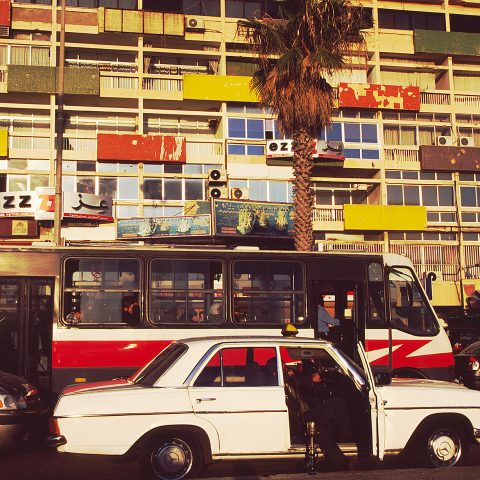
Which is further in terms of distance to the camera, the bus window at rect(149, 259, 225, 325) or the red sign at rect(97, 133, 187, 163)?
the red sign at rect(97, 133, 187, 163)

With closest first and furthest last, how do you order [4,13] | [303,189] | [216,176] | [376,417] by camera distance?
[376,417], [303,189], [216,176], [4,13]

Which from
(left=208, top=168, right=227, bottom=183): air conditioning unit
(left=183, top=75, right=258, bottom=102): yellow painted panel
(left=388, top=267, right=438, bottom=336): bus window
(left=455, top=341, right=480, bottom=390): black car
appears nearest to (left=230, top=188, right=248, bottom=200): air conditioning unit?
(left=208, top=168, right=227, bottom=183): air conditioning unit

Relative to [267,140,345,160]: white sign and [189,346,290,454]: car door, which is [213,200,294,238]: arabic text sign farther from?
[189,346,290,454]: car door

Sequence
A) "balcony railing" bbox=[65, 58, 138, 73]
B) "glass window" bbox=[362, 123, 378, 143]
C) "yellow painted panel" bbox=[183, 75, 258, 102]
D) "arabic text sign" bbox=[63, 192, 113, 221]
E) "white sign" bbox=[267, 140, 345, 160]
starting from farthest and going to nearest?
"glass window" bbox=[362, 123, 378, 143] → "balcony railing" bbox=[65, 58, 138, 73] → "yellow painted panel" bbox=[183, 75, 258, 102] → "white sign" bbox=[267, 140, 345, 160] → "arabic text sign" bbox=[63, 192, 113, 221]

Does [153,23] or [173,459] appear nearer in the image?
[173,459]

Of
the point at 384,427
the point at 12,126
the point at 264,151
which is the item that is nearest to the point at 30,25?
the point at 12,126

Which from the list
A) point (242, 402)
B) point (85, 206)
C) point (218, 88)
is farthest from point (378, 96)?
point (242, 402)

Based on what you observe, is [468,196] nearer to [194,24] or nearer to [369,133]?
[369,133]

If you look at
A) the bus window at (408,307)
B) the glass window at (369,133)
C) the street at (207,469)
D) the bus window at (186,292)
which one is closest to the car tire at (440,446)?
the street at (207,469)

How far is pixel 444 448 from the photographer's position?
312 inches

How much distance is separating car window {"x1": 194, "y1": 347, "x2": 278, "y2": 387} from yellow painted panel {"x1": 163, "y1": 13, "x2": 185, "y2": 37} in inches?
1466

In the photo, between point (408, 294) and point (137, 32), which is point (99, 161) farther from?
point (408, 294)

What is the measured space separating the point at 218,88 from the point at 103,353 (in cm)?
3221

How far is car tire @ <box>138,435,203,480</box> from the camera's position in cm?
725
